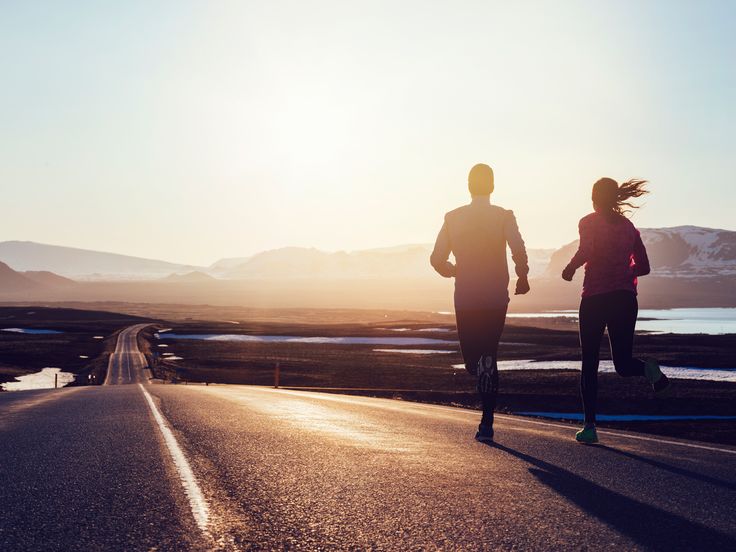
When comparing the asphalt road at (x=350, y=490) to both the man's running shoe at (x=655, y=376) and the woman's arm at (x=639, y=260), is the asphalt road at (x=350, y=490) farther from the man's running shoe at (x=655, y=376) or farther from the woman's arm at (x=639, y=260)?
the woman's arm at (x=639, y=260)

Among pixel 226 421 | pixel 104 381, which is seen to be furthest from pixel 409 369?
pixel 226 421

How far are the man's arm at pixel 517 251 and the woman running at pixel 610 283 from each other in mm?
515

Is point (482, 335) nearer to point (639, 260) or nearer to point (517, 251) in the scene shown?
point (517, 251)

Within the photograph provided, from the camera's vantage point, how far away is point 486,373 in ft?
24.7

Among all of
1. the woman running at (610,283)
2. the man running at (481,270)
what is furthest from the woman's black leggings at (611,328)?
the man running at (481,270)

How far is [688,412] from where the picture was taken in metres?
35.3

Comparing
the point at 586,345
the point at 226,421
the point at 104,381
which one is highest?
the point at 586,345

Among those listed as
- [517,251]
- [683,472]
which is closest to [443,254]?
[517,251]

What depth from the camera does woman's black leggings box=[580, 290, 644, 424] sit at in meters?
7.58

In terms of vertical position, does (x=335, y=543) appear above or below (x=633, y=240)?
below

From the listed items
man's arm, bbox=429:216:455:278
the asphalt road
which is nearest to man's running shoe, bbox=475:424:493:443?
the asphalt road

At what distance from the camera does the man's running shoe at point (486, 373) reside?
24.7 feet

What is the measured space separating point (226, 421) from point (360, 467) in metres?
3.67

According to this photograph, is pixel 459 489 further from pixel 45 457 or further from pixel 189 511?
pixel 45 457
